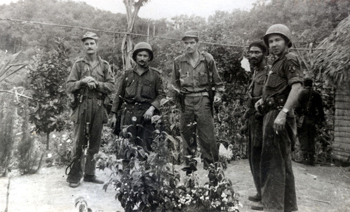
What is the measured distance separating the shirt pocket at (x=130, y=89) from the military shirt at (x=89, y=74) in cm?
30

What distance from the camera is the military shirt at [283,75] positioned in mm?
3146

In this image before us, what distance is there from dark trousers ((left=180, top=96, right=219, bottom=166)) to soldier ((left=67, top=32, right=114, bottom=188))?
1209 millimetres

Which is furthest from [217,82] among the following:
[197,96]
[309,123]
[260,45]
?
[309,123]

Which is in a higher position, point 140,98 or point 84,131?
point 140,98

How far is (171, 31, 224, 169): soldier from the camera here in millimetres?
4492

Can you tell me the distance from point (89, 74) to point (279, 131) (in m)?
2.79

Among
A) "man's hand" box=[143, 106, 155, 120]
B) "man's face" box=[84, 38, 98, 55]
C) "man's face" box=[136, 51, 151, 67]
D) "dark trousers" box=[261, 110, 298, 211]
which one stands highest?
"man's face" box=[84, 38, 98, 55]

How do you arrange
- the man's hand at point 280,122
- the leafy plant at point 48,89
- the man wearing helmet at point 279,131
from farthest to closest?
1. the leafy plant at point 48,89
2. the man wearing helmet at point 279,131
3. the man's hand at point 280,122

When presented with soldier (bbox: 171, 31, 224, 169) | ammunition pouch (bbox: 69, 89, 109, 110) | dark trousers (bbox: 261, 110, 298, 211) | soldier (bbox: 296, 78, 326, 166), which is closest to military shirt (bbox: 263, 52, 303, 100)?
dark trousers (bbox: 261, 110, 298, 211)

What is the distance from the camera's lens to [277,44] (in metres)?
3.33

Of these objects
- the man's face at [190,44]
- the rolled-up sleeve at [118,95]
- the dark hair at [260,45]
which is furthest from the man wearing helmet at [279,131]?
the rolled-up sleeve at [118,95]

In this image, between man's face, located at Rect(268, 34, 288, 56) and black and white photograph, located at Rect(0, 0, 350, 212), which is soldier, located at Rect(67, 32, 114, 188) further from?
man's face, located at Rect(268, 34, 288, 56)

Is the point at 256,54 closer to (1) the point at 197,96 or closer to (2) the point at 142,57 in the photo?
(1) the point at 197,96

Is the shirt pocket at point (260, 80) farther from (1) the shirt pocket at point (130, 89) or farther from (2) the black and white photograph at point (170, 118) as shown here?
(1) the shirt pocket at point (130, 89)
